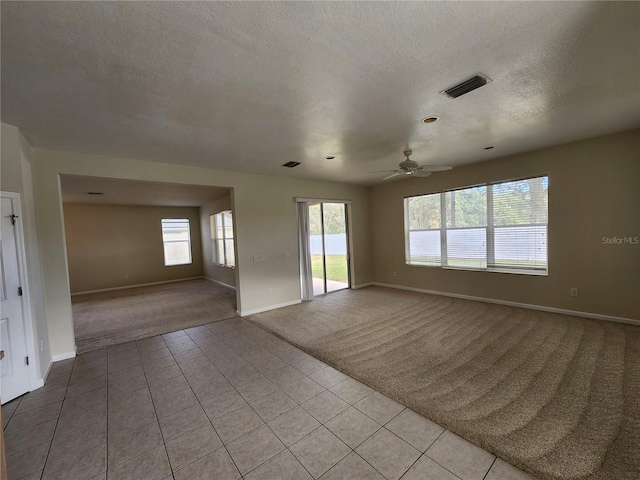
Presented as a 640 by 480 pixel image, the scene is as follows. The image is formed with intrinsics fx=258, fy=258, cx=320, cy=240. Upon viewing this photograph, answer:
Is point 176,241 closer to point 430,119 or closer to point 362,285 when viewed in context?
point 362,285

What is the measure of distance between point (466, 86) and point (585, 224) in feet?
11.1

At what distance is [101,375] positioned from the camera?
9.64 feet

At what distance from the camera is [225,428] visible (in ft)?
6.71

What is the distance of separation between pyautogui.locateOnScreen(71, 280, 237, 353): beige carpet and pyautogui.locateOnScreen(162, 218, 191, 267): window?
51.1 inches

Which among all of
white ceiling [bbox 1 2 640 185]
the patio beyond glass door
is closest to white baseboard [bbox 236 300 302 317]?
the patio beyond glass door

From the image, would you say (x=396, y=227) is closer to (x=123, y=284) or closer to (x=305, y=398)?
(x=305, y=398)

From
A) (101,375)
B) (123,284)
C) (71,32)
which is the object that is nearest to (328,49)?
(71,32)

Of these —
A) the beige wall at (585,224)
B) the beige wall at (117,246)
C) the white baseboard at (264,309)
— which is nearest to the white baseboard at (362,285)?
the white baseboard at (264,309)

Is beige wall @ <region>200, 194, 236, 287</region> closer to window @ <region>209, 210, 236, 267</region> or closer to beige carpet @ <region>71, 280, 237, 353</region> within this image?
window @ <region>209, 210, 236, 267</region>

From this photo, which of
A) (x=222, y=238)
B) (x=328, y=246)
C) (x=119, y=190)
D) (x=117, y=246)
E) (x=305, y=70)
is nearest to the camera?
(x=305, y=70)

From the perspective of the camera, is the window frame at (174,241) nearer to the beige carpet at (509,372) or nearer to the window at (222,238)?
the window at (222,238)

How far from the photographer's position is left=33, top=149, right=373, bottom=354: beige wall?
3.33 meters

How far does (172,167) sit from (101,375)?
2.99 meters

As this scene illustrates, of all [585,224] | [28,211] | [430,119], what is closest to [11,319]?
[28,211]
